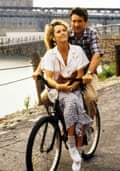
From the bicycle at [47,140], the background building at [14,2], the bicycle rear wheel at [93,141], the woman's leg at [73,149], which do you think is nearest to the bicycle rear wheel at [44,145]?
the bicycle at [47,140]

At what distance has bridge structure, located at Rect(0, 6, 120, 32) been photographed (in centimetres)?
9888

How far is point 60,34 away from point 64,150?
1.62 m

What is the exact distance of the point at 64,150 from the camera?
462 centimetres

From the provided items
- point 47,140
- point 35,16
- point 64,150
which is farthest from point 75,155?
point 35,16

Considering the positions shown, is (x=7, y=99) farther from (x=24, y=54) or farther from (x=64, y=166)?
(x=24, y=54)

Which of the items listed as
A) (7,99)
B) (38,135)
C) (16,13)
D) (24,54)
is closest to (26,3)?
(16,13)

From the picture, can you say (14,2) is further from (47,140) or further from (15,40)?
(47,140)

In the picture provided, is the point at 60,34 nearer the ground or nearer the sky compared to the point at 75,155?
nearer the sky

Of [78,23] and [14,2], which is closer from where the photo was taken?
[78,23]

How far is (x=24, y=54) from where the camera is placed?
177ft

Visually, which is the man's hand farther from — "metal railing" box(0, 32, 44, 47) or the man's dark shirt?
"metal railing" box(0, 32, 44, 47)

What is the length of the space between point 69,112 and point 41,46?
161ft

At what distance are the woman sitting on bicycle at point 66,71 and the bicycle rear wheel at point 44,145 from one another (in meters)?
0.14

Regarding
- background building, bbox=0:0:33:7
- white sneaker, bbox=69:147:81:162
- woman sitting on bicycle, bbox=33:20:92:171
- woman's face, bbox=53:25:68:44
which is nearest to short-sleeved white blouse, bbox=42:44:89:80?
woman sitting on bicycle, bbox=33:20:92:171
